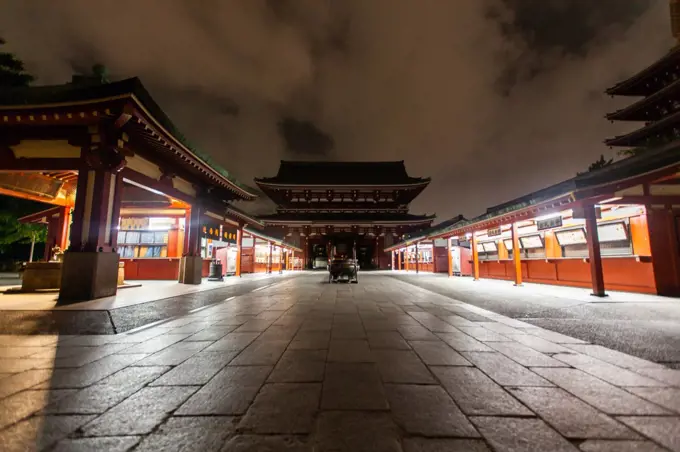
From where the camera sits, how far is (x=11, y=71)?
18250 millimetres

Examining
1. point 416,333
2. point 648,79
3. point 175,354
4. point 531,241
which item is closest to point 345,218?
point 531,241

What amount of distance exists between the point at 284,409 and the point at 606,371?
2.65 meters

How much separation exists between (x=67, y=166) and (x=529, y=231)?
Result: 1550 centimetres

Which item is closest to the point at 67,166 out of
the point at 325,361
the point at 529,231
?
the point at 325,361

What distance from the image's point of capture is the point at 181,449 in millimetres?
1301

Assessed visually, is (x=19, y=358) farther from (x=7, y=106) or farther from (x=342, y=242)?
(x=342, y=242)

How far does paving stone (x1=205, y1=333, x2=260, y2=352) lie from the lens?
293 centimetres

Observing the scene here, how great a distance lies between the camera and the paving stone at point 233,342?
293 centimetres

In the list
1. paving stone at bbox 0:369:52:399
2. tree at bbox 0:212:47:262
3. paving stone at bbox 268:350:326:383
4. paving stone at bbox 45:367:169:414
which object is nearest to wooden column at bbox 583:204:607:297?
paving stone at bbox 268:350:326:383

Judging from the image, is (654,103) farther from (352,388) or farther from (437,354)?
(352,388)

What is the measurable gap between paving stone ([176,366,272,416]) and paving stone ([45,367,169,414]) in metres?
0.50

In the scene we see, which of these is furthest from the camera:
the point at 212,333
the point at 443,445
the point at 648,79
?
the point at 648,79

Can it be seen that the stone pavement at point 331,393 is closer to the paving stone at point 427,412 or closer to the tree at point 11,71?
the paving stone at point 427,412

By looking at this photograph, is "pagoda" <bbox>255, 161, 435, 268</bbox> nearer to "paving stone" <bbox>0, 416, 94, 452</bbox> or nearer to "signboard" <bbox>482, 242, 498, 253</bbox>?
"signboard" <bbox>482, 242, 498, 253</bbox>
